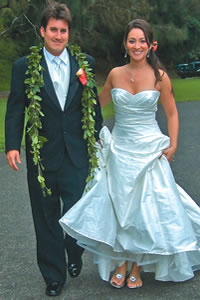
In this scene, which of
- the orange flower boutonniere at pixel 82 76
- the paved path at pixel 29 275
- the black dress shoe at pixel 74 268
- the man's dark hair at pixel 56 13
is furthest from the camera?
the black dress shoe at pixel 74 268

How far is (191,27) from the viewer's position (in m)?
53.3

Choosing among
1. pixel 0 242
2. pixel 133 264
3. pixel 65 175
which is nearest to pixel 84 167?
pixel 65 175

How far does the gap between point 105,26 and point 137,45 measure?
35170 millimetres

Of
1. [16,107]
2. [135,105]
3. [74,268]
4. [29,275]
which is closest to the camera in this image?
[16,107]

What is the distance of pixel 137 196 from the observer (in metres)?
3.90

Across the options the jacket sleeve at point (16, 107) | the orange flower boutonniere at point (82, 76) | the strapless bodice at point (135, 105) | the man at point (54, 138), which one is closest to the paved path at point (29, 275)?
the man at point (54, 138)

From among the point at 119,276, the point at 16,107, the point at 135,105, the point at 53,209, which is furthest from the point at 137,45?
the point at 119,276

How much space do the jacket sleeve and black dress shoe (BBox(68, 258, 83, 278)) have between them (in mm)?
1018

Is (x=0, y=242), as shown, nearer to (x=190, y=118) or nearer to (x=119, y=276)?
(x=119, y=276)

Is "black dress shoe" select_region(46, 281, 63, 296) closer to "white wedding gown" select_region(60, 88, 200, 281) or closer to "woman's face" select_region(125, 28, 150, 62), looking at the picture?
"white wedding gown" select_region(60, 88, 200, 281)

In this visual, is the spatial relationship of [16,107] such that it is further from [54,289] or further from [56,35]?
[54,289]

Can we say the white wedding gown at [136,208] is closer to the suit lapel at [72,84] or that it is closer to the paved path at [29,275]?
the paved path at [29,275]

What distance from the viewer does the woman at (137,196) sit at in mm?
3818

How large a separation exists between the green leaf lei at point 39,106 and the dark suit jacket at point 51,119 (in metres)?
0.04
